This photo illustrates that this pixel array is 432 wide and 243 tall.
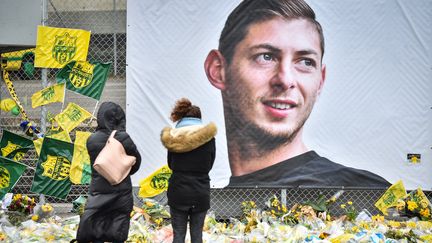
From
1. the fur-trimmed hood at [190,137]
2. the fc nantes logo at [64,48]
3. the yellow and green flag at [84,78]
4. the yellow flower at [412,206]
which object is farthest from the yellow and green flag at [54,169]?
the yellow flower at [412,206]

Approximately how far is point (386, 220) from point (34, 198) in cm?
429

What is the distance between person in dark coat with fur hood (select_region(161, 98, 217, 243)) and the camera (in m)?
4.29

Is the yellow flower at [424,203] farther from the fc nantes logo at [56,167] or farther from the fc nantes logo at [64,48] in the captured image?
the fc nantes logo at [64,48]

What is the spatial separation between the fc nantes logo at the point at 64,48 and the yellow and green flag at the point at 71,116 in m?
0.54

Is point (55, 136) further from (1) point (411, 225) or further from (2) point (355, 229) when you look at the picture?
(1) point (411, 225)

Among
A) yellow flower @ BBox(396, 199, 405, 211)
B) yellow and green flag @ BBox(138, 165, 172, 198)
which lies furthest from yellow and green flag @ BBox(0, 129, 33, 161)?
yellow flower @ BBox(396, 199, 405, 211)

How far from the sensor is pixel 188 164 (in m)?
4.34

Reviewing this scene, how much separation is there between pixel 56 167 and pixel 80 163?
0.28 m

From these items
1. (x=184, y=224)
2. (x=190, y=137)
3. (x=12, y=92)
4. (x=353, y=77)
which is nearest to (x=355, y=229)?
(x=353, y=77)

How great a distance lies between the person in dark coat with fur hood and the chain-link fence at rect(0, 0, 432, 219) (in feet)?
6.49

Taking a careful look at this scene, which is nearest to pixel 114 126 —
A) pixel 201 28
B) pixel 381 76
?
pixel 201 28

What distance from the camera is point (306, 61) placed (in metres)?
6.33

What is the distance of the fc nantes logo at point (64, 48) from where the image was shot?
20.8 feet

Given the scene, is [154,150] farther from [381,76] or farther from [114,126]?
[381,76]
